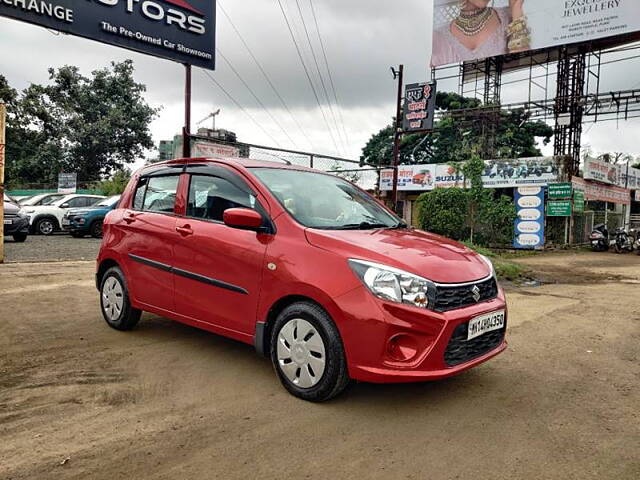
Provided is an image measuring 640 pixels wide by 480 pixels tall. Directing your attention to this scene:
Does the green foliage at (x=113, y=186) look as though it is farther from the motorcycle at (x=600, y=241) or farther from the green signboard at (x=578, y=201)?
the motorcycle at (x=600, y=241)

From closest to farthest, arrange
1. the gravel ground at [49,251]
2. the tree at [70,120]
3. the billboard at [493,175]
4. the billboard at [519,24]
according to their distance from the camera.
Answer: the gravel ground at [49,251], the billboard at [493,175], the billboard at [519,24], the tree at [70,120]

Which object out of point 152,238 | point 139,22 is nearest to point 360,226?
point 152,238

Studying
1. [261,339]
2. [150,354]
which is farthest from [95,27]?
[261,339]

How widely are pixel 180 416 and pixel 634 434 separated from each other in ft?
8.99

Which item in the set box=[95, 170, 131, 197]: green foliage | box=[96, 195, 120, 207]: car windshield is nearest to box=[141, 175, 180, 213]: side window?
box=[96, 195, 120, 207]: car windshield

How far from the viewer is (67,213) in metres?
15.7

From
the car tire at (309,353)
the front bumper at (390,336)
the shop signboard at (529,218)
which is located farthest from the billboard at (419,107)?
the front bumper at (390,336)

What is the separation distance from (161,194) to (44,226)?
14.5 m

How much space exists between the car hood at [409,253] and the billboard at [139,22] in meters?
8.26

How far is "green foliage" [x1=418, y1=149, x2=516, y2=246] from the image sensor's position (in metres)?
18.4

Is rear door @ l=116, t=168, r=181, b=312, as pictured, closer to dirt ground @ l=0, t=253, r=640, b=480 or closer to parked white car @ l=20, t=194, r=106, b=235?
dirt ground @ l=0, t=253, r=640, b=480

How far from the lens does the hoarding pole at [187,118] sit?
9109 millimetres

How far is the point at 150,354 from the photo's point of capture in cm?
423

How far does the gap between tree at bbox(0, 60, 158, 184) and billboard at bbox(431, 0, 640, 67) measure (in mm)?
19240
